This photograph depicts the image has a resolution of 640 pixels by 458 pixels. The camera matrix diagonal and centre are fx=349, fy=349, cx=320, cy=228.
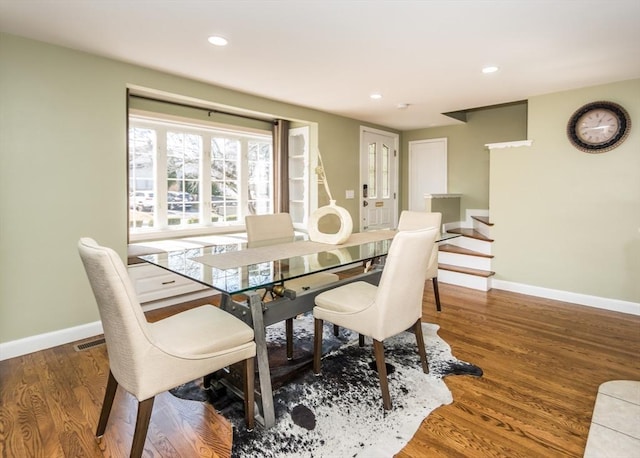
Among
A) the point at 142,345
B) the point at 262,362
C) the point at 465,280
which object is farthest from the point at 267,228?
the point at 465,280

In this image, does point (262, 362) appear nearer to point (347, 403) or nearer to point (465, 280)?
point (347, 403)

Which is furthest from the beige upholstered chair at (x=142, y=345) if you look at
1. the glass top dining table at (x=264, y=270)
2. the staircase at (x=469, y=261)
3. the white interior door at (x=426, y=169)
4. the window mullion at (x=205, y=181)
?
the white interior door at (x=426, y=169)

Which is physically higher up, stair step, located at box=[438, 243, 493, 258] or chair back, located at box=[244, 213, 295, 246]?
chair back, located at box=[244, 213, 295, 246]

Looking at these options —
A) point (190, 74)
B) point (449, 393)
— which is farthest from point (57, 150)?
point (449, 393)

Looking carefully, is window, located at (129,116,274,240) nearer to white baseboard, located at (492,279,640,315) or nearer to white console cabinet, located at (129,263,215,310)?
white console cabinet, located at (129,263,215,310)

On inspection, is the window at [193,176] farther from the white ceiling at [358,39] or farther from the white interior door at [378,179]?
the white interior door at [378,179]

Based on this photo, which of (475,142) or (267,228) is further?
(475,142)

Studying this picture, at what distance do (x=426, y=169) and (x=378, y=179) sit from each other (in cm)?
97

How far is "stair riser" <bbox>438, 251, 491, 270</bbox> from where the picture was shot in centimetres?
446

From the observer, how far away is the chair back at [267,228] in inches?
120

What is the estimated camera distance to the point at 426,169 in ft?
20.2

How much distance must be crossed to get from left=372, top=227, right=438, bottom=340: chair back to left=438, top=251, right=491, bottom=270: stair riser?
2729 millimetres

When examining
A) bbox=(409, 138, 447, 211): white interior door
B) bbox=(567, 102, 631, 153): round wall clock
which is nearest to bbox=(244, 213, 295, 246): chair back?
bbox=(567, 102, 631, 153): round wall clock

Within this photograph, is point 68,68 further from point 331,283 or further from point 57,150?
point 331,283
